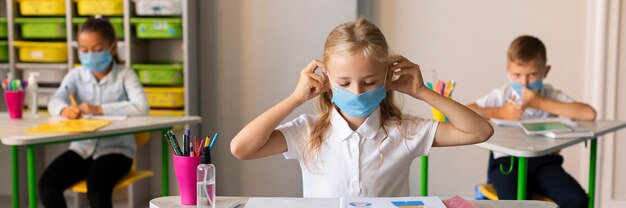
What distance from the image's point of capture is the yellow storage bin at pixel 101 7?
3.91m

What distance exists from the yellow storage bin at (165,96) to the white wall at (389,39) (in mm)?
203

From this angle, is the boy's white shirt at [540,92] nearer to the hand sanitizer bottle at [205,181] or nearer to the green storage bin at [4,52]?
the hand sanitizer bottle at [205,181]

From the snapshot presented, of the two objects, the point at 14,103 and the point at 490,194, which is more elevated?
the point at 14,103

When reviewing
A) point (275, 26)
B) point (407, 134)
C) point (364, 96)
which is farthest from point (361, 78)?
point (275, 26)

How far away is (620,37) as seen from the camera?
3.80 m

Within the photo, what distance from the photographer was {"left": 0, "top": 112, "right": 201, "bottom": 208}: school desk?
268cm

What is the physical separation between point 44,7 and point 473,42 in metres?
2.25

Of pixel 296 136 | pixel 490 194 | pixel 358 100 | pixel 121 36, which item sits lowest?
pixel 490 194

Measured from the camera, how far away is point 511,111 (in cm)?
308

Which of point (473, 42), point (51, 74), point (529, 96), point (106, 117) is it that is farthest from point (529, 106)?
point (51, 74)

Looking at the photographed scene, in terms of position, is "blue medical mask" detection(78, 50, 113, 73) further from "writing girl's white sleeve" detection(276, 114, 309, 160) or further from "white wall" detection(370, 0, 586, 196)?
"writing girl's white sleeve" detection(276, 114, 309, 160)

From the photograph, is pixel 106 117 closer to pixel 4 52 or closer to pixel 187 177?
pixel 4 52

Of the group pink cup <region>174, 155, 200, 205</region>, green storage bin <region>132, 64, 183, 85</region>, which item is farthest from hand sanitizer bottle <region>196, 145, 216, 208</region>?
green storage bin <region>132, 64, 183, 85</region>

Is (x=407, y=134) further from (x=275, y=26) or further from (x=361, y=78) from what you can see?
(x=275, y=26)
